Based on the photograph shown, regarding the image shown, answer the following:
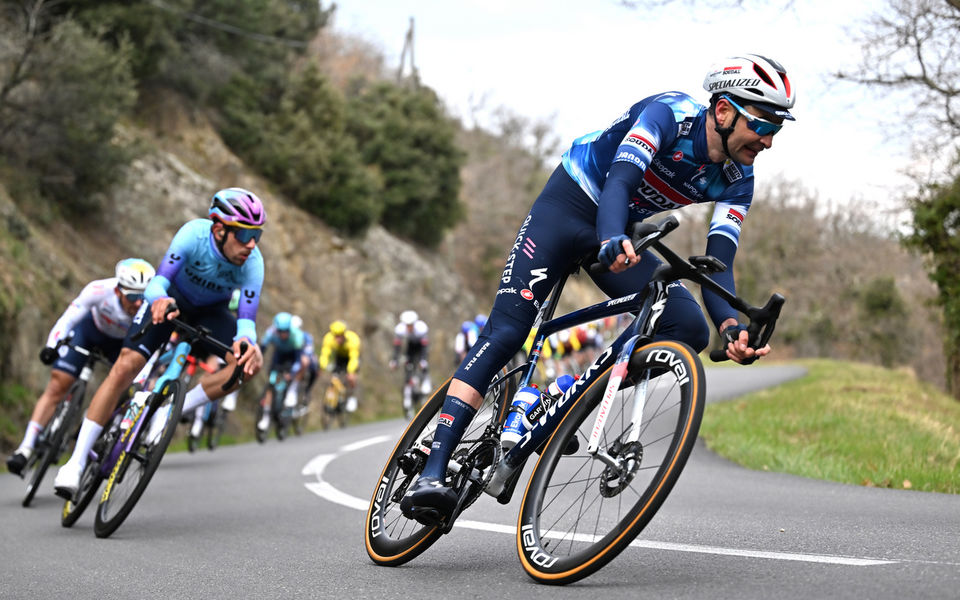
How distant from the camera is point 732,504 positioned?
6.49 meters

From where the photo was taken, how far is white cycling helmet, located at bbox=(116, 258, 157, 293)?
29.0 ft

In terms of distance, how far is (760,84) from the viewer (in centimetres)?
399

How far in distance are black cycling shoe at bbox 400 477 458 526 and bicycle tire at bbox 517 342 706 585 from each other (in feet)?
1.36

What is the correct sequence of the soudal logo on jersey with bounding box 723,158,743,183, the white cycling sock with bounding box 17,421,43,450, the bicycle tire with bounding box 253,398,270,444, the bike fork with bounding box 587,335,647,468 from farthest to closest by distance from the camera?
the bicycle tire with bounding box 253,398,270,444, the white cycling sock with bounding box 17,421,43,450, the soudal logo on jersey with bounding box 723,158,743,183, the bike fork with bounding box 587,335,647,468

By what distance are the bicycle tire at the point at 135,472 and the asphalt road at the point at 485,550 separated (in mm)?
131

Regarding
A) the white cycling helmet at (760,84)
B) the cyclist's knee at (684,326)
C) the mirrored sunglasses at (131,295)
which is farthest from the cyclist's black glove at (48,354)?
the white cycling helmet at (760,84)

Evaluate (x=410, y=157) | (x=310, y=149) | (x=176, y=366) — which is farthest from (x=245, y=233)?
(x=410, y=157)

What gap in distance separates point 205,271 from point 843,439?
274 inches

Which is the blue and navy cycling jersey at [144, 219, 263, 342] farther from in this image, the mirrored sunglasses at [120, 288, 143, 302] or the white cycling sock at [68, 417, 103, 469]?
the mirrored sunglasses at [120, 288, 143, 302]

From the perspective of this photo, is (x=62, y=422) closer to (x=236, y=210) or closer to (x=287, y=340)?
(x=236, y=210)

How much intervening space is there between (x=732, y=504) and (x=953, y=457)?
353 centimetres

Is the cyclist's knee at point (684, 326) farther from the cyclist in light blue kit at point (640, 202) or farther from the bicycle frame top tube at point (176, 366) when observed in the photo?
the bicycle frame top tube at point (176, 366)

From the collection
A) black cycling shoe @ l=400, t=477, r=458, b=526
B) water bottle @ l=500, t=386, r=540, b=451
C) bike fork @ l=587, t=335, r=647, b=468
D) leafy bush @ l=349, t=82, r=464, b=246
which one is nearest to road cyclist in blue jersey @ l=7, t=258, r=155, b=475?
black cycling shoe @ l=400, t=477, r=458, b=526

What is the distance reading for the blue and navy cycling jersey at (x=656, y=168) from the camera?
4.09 metres
